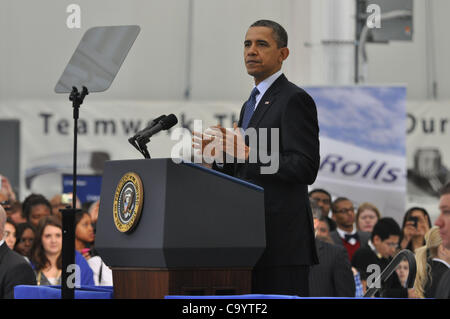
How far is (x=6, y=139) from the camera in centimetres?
1093

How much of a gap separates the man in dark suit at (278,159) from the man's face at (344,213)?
15.1 feet

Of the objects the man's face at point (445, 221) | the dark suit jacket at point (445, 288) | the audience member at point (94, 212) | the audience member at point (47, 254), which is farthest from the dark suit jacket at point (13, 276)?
the audience member at point (94, 212)

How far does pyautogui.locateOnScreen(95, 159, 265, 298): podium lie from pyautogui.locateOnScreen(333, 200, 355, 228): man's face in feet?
16.3

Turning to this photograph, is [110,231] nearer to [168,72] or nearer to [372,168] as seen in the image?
[372,168]

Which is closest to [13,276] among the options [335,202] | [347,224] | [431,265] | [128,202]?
[128,202]

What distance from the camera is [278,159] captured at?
2.98 m

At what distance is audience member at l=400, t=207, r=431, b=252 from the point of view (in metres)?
7.80

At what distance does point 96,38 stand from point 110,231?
0.70m

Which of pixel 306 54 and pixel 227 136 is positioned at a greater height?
pixel 306 54

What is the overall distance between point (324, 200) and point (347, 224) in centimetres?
37

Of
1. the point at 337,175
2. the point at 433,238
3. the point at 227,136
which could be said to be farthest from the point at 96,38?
the point at 337,175

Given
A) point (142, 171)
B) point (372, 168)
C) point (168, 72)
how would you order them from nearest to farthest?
point (142, 171) → point (372, 168) → point (168, 72)

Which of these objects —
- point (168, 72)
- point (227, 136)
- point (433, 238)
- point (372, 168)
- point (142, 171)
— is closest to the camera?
point (142, 171)

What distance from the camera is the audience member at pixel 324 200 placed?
7555 millimetres
